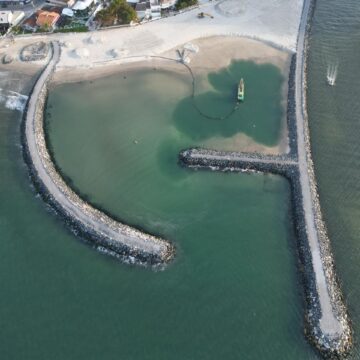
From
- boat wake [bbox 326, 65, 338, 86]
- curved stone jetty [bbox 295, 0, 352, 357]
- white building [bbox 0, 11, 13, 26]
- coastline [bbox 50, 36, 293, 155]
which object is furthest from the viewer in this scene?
white building [bbox 0, 11, 13, 26]

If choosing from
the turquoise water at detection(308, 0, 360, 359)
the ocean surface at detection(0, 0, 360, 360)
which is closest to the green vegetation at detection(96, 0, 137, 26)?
the ocean surface at detection(0, 0, 360, 360)

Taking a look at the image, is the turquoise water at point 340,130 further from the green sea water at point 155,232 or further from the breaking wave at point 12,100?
the breaking wave at point 12,100

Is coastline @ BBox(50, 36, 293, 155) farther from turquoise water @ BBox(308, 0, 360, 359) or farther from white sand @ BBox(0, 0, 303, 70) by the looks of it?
turquoise water @ BBox(308, 0, 360, 359)

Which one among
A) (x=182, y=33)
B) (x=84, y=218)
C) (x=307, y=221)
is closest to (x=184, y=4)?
(x=182, y=33)

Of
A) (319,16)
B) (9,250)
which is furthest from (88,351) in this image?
(319,16)

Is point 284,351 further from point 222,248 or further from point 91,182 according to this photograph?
point 91,182

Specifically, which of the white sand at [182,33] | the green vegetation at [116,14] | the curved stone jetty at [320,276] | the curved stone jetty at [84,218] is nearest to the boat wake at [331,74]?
the white sand at [182,33]
